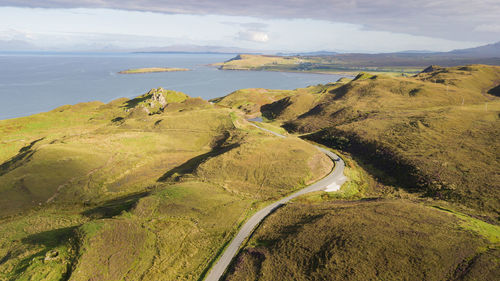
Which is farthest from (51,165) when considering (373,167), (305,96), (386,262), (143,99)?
(305,96)

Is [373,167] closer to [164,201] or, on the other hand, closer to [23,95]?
[164,201]

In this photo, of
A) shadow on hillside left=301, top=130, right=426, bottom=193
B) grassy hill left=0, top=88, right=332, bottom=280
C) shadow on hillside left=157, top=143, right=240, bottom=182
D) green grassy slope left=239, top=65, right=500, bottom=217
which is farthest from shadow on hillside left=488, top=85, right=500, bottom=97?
shadow on hillside left=157, top=143, right=240, bottom=182

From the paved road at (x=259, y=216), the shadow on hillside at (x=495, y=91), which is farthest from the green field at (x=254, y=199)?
the shadow on hillside at (x=495, y=91)

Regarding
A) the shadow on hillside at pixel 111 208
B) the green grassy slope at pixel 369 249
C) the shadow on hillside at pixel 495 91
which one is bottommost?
the shadow on hillside at pixel 111 208

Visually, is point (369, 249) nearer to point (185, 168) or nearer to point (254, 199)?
point (254, 199)

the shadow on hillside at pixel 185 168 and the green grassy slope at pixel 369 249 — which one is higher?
the green grassy slope at pixel 369 249

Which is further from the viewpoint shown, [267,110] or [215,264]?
[267,110]

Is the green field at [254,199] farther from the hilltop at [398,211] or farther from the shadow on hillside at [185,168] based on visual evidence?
the shadow on hillside at [185,168]
